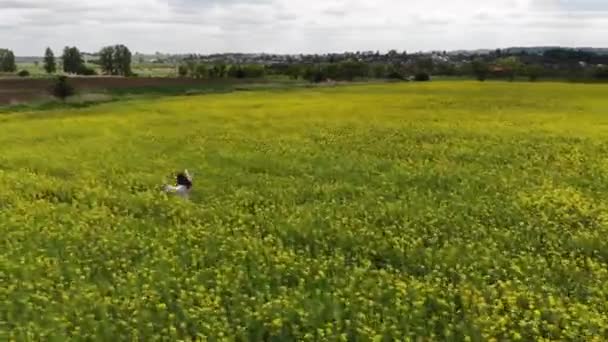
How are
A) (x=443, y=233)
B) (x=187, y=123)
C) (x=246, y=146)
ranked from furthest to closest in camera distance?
(x=187, y=123), (x=246, y=146), (x=443, y=233)

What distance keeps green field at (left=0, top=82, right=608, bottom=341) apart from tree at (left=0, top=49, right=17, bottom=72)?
122907mm

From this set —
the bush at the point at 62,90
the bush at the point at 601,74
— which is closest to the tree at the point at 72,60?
the bush at the point at 62,90

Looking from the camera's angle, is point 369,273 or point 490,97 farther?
point 490,97

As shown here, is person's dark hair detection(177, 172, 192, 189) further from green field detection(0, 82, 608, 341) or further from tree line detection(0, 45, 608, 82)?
tree line detection(0, 45, 608, 82)

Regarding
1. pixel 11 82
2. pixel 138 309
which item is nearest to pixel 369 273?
pixel 138 309

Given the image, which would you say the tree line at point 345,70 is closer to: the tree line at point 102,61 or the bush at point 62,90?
the tree line at point 102,61

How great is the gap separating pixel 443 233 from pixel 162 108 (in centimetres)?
3195

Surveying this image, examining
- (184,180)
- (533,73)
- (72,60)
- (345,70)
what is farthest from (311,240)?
(72,60)

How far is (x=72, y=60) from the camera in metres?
132

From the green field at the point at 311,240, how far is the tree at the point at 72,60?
11084 centimetres

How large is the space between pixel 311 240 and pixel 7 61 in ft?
470

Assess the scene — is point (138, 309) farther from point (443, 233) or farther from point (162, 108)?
point (162, 108)

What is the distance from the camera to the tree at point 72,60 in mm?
130375

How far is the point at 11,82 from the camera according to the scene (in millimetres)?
63844
